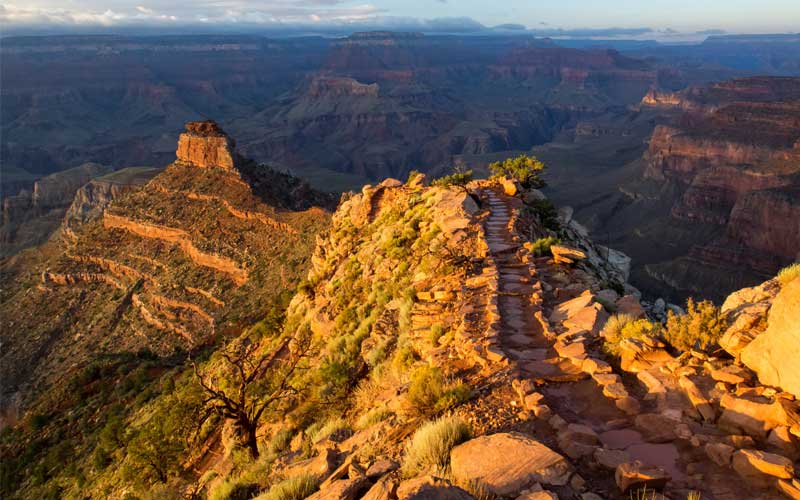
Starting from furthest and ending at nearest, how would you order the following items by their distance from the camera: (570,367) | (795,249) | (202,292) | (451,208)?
(795,249)
(202,292)
(451,208)
(570,367)

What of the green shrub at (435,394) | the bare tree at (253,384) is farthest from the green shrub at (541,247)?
the green shrub at (435,394)

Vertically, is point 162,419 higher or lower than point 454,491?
lower

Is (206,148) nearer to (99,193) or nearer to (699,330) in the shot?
(99,193)

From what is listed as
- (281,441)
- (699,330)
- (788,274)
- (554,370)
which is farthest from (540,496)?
(788,274)

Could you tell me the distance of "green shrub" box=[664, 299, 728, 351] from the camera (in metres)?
9.04

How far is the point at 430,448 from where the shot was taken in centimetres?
681

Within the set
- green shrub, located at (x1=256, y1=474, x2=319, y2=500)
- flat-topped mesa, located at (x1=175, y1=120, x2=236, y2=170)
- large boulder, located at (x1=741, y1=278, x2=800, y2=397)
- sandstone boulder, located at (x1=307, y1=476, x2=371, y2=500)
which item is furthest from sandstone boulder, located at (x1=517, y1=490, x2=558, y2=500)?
flat-topped mesa, located at (x1=175, y1=120, x2=236, y2=170)

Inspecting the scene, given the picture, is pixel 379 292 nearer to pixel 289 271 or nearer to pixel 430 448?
pixel 430 448

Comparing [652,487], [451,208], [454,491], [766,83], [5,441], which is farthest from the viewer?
[766,83]

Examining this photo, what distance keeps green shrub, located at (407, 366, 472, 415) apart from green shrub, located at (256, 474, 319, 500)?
189 centimetres

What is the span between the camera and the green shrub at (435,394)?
8289 mm

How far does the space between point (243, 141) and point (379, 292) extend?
190 metres

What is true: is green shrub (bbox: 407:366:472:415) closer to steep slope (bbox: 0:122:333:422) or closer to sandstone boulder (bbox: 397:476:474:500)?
sandstone boulder (bbox: 397:476:474:500)

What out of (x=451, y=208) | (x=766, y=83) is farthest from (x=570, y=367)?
(x=766, y=83)
